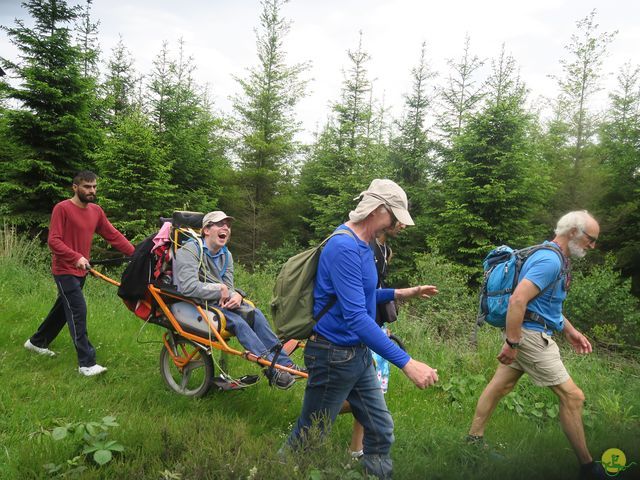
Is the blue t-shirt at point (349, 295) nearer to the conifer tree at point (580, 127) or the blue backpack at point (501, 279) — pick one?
the blue backpack at point (501, 279)

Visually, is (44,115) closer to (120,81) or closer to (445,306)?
(120,81)

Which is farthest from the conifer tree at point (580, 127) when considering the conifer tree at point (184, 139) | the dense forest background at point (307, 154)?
the conifer tree at point (184, 139)

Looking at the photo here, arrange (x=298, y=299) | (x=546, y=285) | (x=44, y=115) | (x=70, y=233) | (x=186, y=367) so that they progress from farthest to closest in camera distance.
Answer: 1. (x=44, y=115)
2. (x=70, y=233)
3. (x=186, y=367)
4. (x=546, y=285)
5. (x=298, y=299)

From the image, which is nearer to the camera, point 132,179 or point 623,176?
point 132,179

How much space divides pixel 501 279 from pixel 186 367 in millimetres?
3196

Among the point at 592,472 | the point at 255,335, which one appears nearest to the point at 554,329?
the point at 592,472

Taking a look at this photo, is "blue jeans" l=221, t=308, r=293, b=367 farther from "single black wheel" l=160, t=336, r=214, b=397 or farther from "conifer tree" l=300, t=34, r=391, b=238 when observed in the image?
"conifer tree" l=300, t=34, r=391, b=238

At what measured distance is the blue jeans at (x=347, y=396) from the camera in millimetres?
2738

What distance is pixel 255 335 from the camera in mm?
4195

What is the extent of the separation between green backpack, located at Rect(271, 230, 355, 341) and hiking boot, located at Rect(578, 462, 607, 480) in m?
2.55

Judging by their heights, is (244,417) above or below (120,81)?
below

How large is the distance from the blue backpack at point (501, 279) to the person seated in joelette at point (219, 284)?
178 cm

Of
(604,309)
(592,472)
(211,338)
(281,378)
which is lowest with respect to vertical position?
(604,309)

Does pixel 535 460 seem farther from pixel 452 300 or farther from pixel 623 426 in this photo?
pixel 452 300
